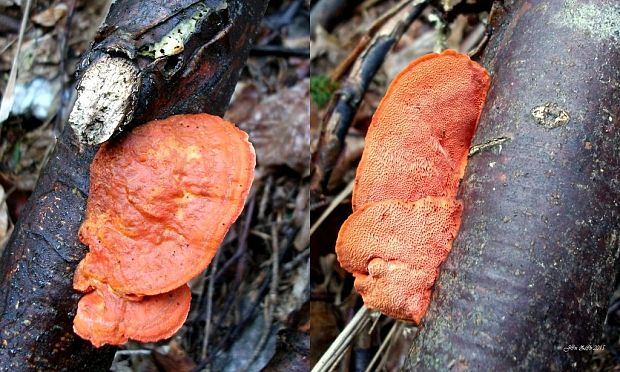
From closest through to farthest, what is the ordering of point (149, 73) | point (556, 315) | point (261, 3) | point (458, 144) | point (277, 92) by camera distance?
1. point (556, 315)
2. point (149, 73)
3. point (458, 144)
4. point (261, 3)
5. point (277, 92)

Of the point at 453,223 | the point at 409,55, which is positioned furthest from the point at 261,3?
the point at 409,55

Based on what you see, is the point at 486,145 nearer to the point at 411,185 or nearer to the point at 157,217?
the point at 411,185

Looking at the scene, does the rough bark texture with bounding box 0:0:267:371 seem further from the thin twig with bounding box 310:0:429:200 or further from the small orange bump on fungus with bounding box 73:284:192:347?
the thin twig with bounding box 310:0:429:200

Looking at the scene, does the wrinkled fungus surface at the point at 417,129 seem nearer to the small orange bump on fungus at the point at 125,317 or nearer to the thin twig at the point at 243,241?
the small orange bump on fungus at the point at 125,317

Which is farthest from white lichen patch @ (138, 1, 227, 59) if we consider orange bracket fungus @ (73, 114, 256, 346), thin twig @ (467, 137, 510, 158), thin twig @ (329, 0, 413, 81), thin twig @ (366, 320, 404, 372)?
thin twig @ (366, 320, 404, 372)

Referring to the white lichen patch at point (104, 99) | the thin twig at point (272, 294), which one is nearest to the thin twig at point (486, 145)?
the white lichen patch at point (104, 99)

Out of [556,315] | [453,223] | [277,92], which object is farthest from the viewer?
[277,92]

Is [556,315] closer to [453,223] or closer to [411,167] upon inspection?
[453,223]
